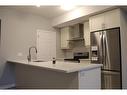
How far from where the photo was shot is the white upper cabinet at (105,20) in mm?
3396

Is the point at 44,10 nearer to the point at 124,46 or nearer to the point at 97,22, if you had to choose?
the point at 97,22

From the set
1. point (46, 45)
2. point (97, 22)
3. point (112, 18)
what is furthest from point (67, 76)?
point (46, 45)

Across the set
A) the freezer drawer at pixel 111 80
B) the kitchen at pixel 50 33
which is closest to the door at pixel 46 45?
the kitchen at pixel 50 33

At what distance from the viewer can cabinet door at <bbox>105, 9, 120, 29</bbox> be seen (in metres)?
3.37

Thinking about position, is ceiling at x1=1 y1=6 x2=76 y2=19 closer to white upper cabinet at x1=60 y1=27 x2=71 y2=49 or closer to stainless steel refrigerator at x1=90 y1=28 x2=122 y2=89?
white upper cabinet at x1=60 y1=27 x2=71 y2=49

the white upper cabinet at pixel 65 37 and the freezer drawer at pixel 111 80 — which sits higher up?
the white upper cabinet at pixel 65 37

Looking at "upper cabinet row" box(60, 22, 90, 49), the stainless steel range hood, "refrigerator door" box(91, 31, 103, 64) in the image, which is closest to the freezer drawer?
"refrigerator door" box(91, 31, 103, 64)

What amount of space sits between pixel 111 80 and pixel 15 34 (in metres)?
3.24

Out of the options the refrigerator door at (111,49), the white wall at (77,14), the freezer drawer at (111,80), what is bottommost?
the freezer drawer at (111,80)

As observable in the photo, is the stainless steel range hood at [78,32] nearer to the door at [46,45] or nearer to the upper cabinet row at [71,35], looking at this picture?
the upper cabinet row at [71,35]

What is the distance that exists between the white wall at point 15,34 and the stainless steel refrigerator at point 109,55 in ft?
7.79

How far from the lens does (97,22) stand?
3.87 m

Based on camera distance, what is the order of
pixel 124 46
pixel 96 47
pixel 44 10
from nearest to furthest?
1. pixel 124 46
2. pixel 96 47
3. pixel 44 10
